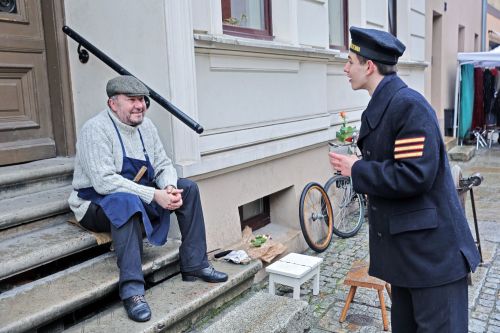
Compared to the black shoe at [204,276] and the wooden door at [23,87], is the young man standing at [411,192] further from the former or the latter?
the wooden door at [23,87]

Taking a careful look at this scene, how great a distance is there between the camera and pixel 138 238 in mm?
3006

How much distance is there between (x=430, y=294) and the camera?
215 centimetres

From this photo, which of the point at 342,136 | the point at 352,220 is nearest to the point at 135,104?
the point at 342,136

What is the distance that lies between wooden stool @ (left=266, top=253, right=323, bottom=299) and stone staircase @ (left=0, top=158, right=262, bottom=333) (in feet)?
0.98

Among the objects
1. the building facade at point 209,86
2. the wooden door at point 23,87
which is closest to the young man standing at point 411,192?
the building facade at point 209,86

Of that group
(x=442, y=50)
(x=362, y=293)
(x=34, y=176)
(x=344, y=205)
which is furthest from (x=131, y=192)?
(x=442, y=50)

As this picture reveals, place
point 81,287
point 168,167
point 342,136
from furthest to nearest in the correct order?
1. point 342,136
2. point 168,167
3. point 81,287

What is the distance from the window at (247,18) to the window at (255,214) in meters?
1.71

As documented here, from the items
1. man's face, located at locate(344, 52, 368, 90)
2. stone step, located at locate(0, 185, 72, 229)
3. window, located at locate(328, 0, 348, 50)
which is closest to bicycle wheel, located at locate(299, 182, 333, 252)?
window, located at locate(328, 0, 348, 50)

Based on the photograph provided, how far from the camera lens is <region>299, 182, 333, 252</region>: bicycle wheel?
5062mm

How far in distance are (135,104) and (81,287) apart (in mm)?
1177

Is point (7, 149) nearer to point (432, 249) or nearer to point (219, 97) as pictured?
point (219, 97)

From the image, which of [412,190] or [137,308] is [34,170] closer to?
[137,308]

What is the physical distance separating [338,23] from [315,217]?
298 centimetres
